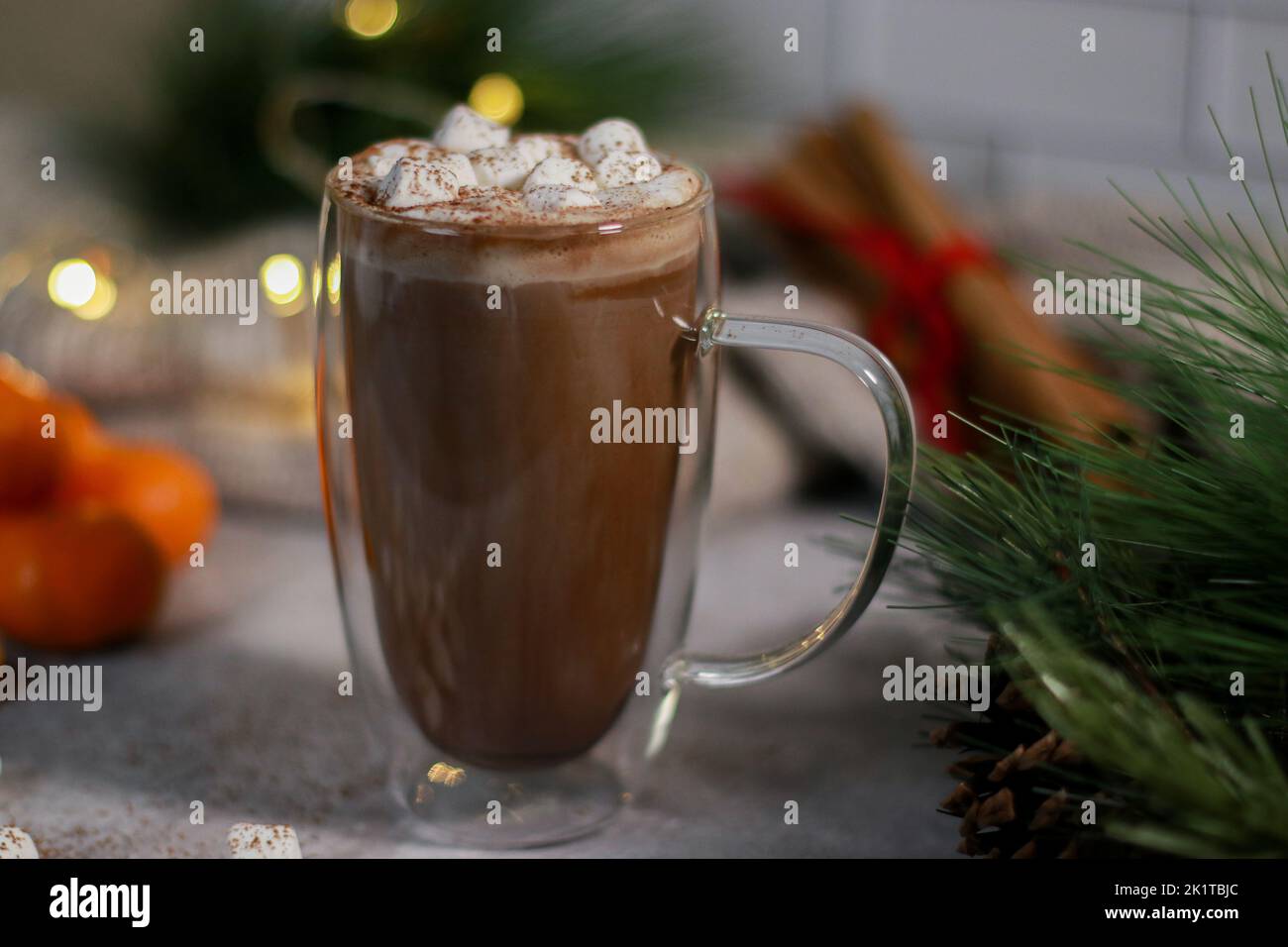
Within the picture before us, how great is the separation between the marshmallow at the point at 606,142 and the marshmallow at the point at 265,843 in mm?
341

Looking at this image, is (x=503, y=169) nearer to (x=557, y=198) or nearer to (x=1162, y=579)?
(x=557, y=198)

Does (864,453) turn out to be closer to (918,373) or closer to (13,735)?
(918,373)

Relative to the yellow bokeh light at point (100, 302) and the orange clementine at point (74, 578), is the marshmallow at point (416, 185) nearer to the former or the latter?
the orange clementine at point (74, 578)

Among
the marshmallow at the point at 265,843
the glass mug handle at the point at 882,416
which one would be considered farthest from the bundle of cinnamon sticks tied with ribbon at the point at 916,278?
the marshmallow at the point at 265,843

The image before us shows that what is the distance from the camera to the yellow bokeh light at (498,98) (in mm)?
1122

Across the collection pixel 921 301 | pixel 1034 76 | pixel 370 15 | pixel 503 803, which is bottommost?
pixel 503 803

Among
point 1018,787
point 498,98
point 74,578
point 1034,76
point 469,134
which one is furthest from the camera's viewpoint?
point 1034,76

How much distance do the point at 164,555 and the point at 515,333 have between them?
0.34 meters

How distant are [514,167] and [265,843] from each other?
1.08 ft

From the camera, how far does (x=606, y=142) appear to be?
65cm

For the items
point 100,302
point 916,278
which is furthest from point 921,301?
point 100,302

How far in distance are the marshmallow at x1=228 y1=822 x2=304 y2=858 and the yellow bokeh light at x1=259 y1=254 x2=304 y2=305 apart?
1.63ft

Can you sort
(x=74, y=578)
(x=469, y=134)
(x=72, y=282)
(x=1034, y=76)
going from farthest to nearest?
1. (x=1034, y=76)
2. (x=72, y=282)
3. (x=74, y=578)
4. (x=469, y=134)
